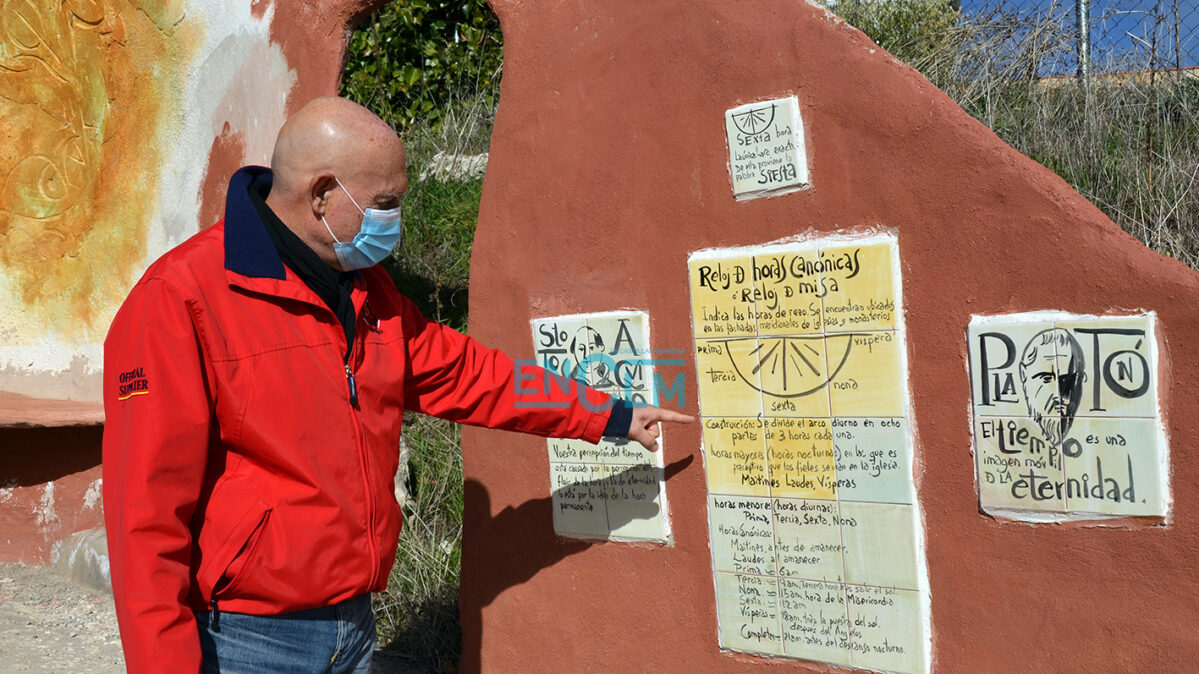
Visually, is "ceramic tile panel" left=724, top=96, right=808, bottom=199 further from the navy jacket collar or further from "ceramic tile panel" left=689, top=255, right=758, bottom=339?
the navy jacket collar

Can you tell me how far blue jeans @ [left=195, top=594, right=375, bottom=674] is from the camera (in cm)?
217

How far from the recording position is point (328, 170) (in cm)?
230

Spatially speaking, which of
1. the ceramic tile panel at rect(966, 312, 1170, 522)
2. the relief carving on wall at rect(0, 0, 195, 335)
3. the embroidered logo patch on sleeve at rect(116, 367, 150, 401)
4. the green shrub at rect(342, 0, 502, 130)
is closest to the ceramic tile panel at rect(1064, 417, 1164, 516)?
the ceramic tile panel at rect(966, 312, 1170, 522)

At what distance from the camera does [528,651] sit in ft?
11.5

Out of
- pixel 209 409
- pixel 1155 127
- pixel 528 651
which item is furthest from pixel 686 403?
pixel 1155 127

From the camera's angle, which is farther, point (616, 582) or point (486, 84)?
point (486, 84)

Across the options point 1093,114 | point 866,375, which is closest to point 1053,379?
point 866,375

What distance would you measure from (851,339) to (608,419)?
2.24ft

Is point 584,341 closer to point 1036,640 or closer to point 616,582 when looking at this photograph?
point 616,582

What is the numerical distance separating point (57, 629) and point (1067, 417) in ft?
13.4

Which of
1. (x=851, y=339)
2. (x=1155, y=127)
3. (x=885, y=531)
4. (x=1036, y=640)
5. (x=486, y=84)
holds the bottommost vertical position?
(x=1036, y=640)

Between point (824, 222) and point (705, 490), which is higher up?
point (824, 222)

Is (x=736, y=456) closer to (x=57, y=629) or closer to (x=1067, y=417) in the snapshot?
(x=1067, y=417)

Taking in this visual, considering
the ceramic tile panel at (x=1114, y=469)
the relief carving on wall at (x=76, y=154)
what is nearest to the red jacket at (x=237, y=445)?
the ceramic tile panel at (x=1114, y=469)
